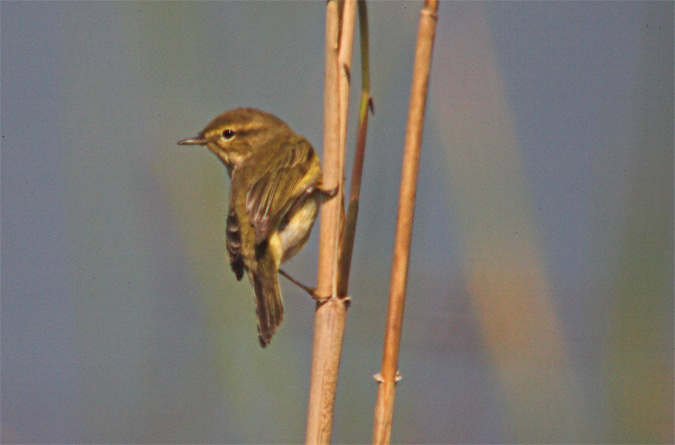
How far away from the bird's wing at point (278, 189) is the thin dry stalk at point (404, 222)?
0.85 meters

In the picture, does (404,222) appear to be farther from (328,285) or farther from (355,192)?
(328,285)

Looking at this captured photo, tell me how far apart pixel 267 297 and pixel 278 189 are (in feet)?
1.50

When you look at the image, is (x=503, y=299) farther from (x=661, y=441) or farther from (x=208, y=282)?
(x=208, y=282)

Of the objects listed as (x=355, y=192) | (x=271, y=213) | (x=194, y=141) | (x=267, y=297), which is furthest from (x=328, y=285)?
(x=194, y=141)

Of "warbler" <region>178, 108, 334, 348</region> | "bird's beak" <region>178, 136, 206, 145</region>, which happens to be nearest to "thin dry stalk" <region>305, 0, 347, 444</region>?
"warbler" <region>178, 108, 334, 348</region>

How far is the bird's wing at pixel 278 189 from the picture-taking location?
262 cm

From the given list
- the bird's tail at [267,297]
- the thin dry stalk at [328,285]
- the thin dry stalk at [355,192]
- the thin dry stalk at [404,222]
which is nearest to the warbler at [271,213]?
the bird's tail at [267,297]

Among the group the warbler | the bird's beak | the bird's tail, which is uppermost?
the bird's beak

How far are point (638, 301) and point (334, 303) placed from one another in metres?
1.12

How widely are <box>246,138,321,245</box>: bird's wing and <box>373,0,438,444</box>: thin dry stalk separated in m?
0.85

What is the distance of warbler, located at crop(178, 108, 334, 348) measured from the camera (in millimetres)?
2556

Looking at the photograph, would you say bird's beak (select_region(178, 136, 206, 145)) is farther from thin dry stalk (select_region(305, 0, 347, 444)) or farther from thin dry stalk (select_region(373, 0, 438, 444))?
thin dry stalk (select_region(373, 0, 438, 444))

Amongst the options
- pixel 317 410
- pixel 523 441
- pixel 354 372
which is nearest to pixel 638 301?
pixel 523 441

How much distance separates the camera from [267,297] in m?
2.46
